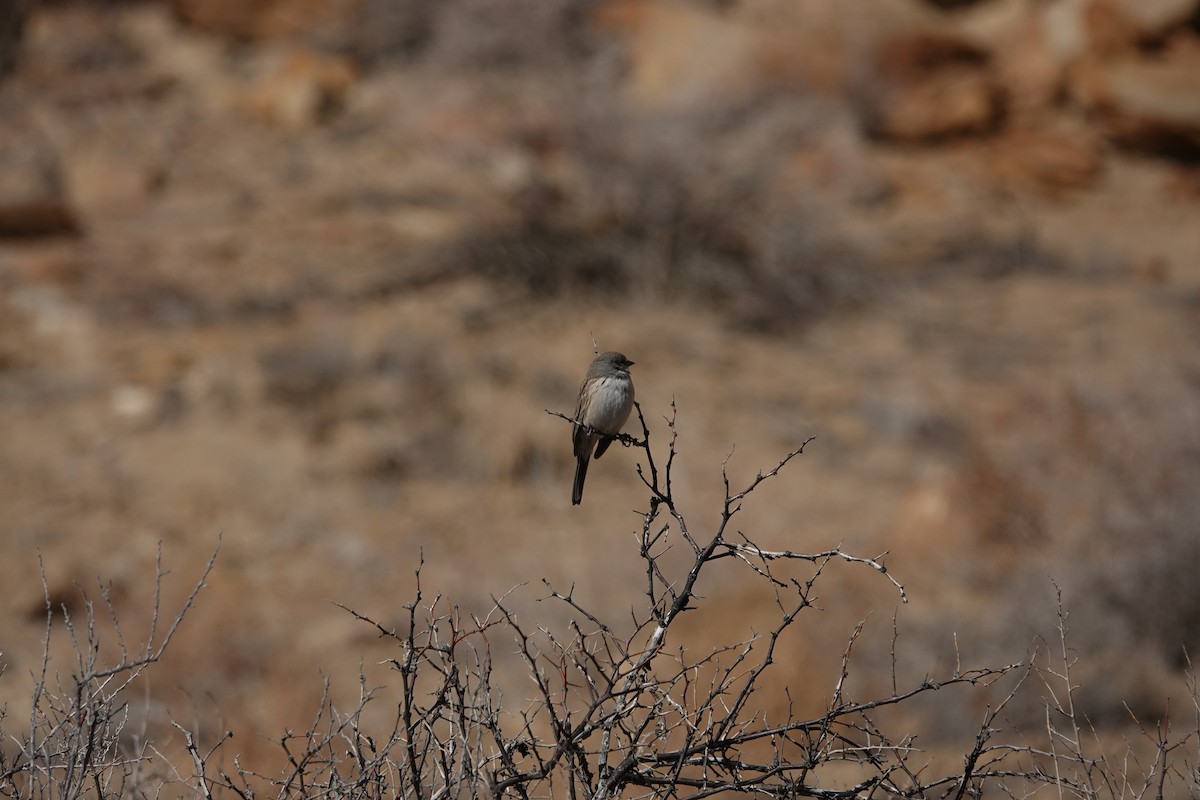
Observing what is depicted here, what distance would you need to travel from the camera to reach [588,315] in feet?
50.8

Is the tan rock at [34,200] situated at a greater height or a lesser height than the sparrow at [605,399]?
lesser

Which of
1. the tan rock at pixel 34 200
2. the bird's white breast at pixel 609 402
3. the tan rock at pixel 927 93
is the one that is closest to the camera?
the bird's white breast at pixel 609 402

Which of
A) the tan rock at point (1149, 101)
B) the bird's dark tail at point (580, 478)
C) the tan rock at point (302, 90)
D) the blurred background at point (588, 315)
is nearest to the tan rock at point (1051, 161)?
the blurred background at point (588, 315)

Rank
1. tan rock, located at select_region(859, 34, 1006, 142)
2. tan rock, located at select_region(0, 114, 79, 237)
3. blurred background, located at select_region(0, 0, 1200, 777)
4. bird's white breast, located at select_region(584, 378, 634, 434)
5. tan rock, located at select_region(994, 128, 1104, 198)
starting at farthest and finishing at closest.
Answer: tan rock, located at select_region(859, 34, 1006, 142), tan rock, located at select_region(994, 128, 1104, 198), tan rock, located at select_region(0, 114, 79, 237), blurred background, located at select_region(0, 0, 1200, 777), bird's white breast, located at select_region(584, 378, 634, 434)

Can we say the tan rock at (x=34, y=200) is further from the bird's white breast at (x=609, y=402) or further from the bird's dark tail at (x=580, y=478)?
the bird's white breast at (x=609, y=402)

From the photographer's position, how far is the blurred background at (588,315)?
10281 mm

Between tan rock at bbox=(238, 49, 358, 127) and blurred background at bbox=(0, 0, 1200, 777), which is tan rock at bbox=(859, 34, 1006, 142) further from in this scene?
tan rock at bbox=(238, 49, 358, 127)

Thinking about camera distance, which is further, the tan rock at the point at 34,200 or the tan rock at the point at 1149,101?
the tan rock at the point at 1149,101

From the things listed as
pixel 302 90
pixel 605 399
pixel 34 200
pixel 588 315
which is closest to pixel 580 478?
pixel 605 399

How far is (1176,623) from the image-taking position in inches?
363

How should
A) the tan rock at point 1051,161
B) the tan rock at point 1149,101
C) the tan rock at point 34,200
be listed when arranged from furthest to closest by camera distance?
1. the tan rock at point 1149,101
2. the tan rock at point 1051,161
3. the tan rock at point 34,200

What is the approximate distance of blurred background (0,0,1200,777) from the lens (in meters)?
10.3

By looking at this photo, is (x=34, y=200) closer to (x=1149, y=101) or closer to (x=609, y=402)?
(x=609, y=402)

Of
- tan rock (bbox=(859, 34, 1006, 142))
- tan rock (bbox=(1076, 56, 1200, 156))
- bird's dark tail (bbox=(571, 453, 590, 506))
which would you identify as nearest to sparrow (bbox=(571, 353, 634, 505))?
bird's dark tail (bbox=(571, 453, 590, 506))
